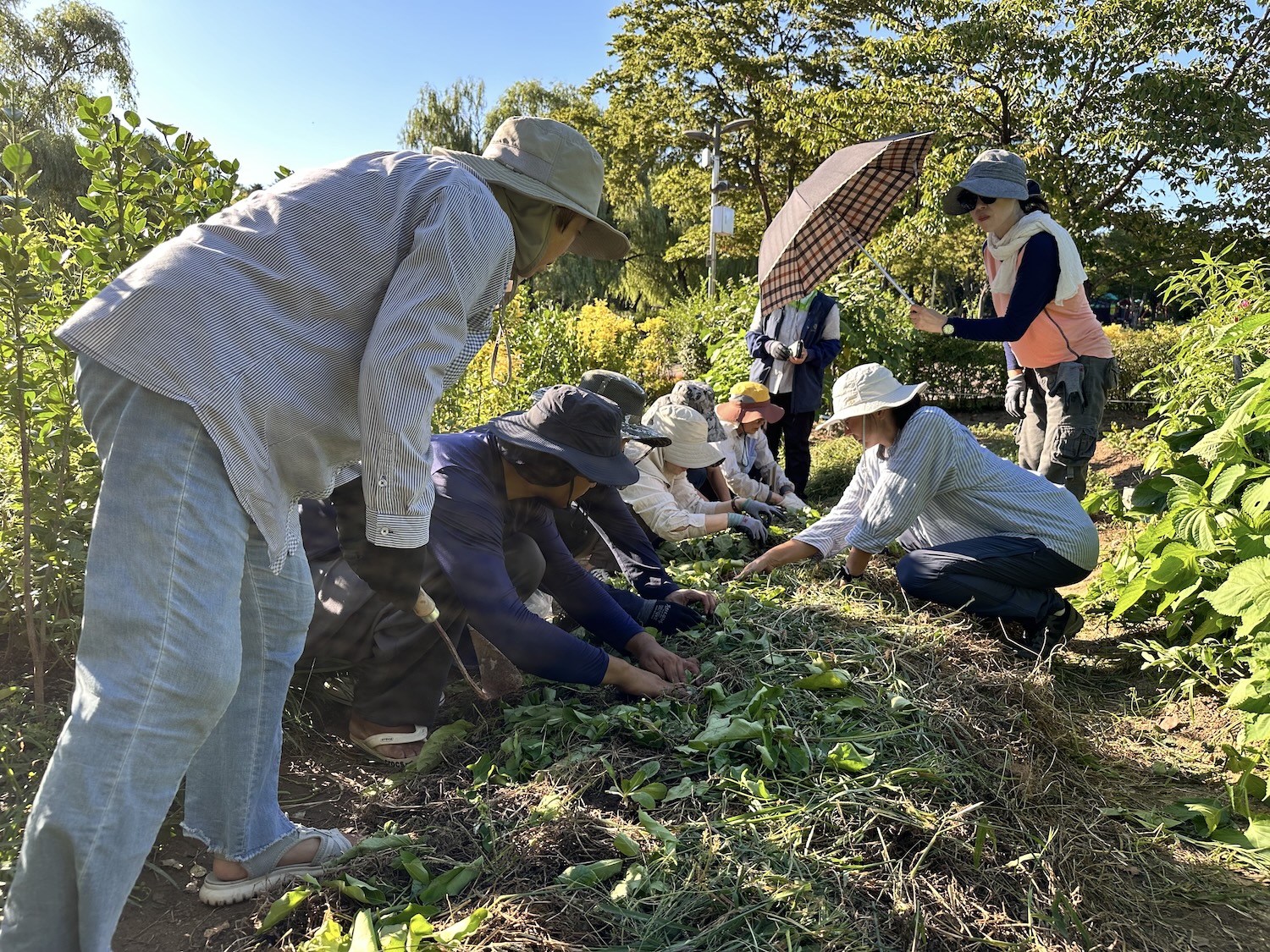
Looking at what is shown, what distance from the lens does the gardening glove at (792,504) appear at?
532cm

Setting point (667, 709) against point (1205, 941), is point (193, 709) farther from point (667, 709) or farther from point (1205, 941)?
point (1205, 941)

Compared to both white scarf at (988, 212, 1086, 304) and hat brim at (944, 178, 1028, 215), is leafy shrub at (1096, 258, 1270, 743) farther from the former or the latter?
hat brim at (944, 178, 1028, 215)

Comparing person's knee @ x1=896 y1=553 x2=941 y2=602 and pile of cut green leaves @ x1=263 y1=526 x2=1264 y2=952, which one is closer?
pile of cut green leaves @ x1=263 y1=526 x2=1264 y2=952

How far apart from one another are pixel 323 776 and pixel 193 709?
108cm

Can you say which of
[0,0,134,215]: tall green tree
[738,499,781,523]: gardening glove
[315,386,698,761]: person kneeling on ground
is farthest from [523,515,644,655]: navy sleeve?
[0,0,134,215]: tall green tree

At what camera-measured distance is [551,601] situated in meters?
3.43

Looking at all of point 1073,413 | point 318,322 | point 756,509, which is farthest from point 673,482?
point 318,322

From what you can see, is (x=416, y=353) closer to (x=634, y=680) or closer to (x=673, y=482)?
(x=634, y=680)

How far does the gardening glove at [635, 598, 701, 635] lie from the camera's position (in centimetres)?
311

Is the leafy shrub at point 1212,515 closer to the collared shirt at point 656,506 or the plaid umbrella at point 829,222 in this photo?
the plaid umbrella at point 829,222

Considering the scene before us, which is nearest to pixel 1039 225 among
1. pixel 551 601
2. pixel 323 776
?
pixel 551 601

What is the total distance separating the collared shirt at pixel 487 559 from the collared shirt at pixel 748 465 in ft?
8.50

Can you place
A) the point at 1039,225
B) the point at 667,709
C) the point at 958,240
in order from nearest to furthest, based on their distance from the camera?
1. the point at 667,709
2. the point at 1039,225
3. the point at 958,240

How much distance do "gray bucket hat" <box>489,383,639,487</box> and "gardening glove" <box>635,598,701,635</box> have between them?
Answer: 68 cm
